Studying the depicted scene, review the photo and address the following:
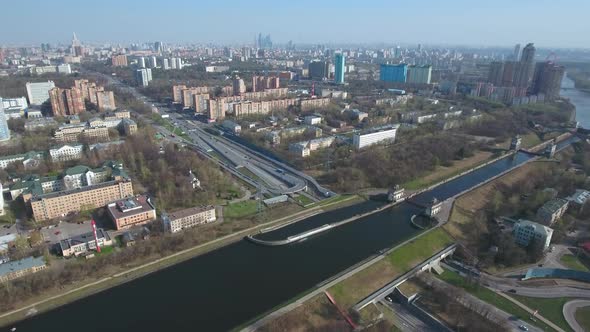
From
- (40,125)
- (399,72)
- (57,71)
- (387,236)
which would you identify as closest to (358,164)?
(387,236)

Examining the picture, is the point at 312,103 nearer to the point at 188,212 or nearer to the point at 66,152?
the point at 66,152

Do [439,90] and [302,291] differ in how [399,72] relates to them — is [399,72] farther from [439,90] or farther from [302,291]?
[302,291]

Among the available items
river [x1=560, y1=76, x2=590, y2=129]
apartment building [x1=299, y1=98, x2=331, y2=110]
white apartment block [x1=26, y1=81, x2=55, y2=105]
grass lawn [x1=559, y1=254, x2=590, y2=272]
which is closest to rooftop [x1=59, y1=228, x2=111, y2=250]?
grass lawn [x1=559, y1=254, x2=590, y2=272]

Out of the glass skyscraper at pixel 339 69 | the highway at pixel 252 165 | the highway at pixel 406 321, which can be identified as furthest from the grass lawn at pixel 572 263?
the glass skyscraper at pixel 339 69

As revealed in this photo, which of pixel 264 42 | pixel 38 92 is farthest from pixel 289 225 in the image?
pixel 264 42

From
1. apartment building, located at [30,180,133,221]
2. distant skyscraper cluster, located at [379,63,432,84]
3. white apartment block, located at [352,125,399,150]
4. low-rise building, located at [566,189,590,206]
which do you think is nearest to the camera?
apartment building, located at [30,180,133,221]

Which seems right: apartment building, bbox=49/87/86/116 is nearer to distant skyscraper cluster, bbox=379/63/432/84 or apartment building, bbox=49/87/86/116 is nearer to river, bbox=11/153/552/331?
river, bbox=11/153/552/331

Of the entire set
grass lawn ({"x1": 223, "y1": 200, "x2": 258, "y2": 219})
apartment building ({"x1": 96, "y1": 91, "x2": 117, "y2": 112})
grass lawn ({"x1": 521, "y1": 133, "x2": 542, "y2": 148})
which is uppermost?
apartment building ({"x1": 96, "y1": 91, "x2": 117, "y2": 112})
